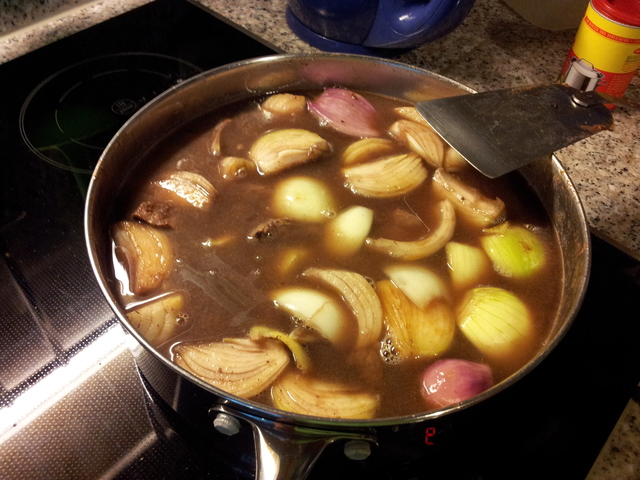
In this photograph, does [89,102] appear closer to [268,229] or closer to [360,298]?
[268,229]

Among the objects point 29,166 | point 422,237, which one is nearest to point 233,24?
point 29,166

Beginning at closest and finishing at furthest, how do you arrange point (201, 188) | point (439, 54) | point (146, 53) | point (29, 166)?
point (201, 188) → point (29, 166) → point (146, 53) → point (439, 54)

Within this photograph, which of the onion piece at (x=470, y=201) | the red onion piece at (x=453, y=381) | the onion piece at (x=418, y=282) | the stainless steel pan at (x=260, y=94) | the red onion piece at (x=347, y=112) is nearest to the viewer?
the stainless steel pan at (x=260, y=94)

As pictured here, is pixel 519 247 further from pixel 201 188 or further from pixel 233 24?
pixel 233 24

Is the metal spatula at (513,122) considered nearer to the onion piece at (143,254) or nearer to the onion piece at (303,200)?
the onion piece at (303,200)

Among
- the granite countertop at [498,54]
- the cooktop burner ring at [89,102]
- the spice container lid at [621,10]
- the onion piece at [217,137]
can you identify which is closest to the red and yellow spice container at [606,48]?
the spice container lid at [621,10]

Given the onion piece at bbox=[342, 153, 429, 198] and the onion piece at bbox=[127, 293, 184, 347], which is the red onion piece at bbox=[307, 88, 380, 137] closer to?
the onion piece at bbox=[342, 153, 429, 198]
